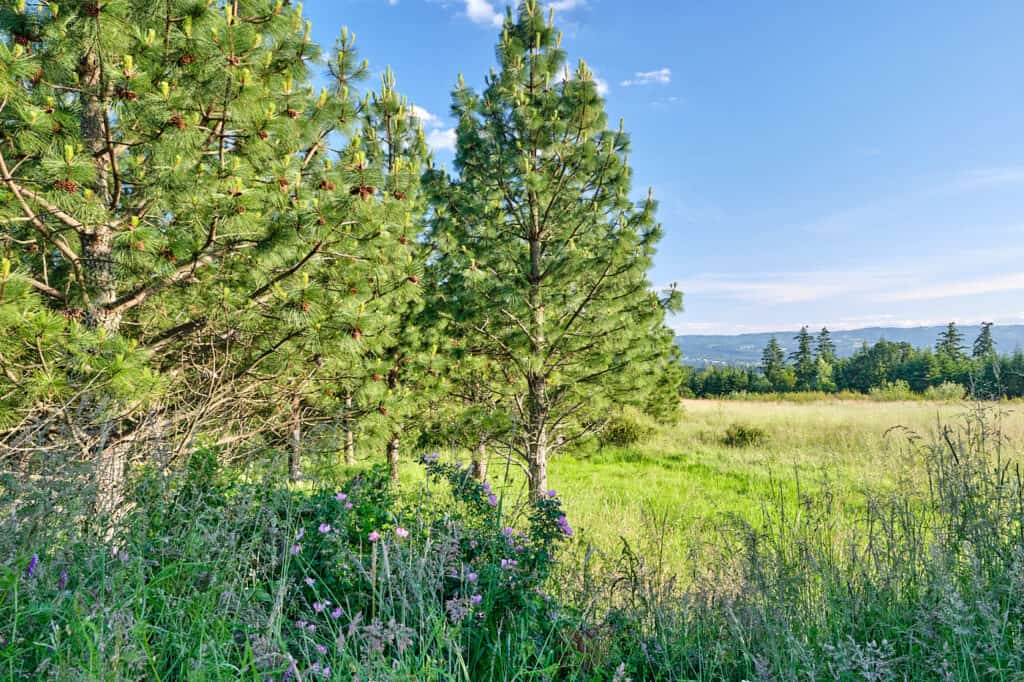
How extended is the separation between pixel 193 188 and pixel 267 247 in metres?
0.63

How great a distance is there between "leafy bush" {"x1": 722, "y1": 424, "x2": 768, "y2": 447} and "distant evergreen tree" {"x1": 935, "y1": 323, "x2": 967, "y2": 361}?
36.1 metres

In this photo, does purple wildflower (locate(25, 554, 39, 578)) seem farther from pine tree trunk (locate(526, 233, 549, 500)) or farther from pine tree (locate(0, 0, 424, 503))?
pine tree trunk (locate(526, 233, 549, 500))

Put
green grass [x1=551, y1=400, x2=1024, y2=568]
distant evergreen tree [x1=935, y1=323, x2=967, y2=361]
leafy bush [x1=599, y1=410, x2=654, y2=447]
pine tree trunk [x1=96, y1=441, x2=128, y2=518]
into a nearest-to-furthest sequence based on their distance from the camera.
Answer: pine tree trunk [x1=96, y1=441, x2=128, y2=518] → green grass [x1=551, y1=400, x2=1024, y2=568] → leafy bush [x1=599, y1=410, x2=654, y2=447] → distant evergreen tree [x1=935, y1=323, x2=967, y2=361]

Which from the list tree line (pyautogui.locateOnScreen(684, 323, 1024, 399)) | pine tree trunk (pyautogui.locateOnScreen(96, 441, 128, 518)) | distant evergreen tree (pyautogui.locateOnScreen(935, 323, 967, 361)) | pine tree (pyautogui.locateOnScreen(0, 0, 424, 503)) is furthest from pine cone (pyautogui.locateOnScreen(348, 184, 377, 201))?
distant evergreen tree (pyautogui.locateOnScreen(935, 323, 967, 361))

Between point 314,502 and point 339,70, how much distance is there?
4.43 metres

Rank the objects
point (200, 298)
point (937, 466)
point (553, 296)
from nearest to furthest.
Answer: point (937, 466) < point (200, 298) < point (553, 296)

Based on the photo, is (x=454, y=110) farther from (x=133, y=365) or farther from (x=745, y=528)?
(x=745, y=528)

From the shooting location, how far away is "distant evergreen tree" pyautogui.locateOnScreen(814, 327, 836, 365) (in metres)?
55.0

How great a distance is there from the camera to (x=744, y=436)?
52.4ft

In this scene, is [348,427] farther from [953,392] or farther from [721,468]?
[721,468]

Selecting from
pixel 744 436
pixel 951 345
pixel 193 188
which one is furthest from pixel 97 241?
pixel 951 345

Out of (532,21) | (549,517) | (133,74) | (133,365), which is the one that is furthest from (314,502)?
(532,21)

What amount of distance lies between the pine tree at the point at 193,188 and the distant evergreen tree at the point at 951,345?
166ft

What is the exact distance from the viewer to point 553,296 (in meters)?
6.84
